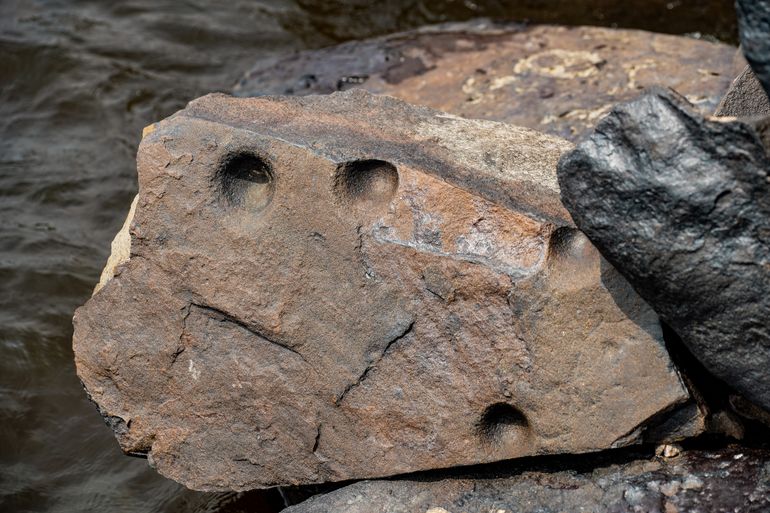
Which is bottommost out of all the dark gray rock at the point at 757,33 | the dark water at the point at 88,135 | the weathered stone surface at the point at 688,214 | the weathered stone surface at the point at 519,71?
the dark water at the point at 88,135

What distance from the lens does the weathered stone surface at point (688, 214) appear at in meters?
2.00

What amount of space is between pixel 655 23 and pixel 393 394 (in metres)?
3.69

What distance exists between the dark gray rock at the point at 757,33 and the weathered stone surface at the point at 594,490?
96cm

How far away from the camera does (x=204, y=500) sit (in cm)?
347

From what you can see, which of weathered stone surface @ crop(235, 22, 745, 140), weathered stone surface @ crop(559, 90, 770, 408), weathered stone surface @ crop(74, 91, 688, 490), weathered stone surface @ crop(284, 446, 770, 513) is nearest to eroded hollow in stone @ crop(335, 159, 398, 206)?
weathered stone surface @ crop(74, 91, 688, 490)

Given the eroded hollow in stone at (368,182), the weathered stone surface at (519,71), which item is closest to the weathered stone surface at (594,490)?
the eroded hollow in stone at (368,182)

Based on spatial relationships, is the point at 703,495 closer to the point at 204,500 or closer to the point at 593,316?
the point at 593,316

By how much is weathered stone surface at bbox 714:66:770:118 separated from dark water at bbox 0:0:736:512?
1.93m

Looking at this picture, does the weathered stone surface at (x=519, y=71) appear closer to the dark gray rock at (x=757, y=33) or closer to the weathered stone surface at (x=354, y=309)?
the weathered stone surface at (x=354, y=309)

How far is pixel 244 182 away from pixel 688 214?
3.71 feet

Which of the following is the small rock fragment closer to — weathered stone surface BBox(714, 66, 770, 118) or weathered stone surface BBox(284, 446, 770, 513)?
weathered stone surface BBox(284, 446, 770, 513)

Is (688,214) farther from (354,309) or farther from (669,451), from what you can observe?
(354,309)

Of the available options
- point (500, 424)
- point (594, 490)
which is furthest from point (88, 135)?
point (594, 490)

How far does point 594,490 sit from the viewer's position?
8.08 feet
